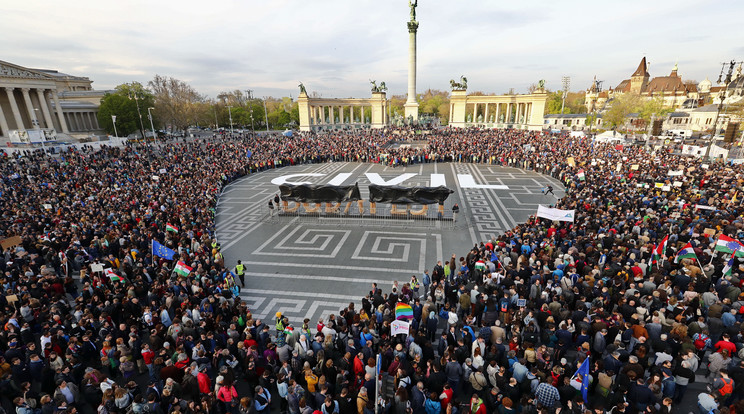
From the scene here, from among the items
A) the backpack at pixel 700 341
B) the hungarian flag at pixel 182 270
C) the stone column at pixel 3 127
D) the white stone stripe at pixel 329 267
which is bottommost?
the white stone stripe at pixel 329 267

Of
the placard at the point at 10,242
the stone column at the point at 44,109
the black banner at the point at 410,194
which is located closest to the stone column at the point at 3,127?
the stone column at the point at 44,109

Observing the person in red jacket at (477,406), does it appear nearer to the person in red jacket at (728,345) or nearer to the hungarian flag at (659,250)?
the person in red jacket at (728,345)

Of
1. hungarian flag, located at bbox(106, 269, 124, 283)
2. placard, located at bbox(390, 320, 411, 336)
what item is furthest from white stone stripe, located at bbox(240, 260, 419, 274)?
placard, located at bbox(390, 320, 411, 336)

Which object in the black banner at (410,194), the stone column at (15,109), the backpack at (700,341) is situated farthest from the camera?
the stone column at (15,109)

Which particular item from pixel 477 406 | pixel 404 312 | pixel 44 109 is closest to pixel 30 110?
pixel 44 109

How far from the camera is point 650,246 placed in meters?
12.2

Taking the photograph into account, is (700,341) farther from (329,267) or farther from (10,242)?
(10,242)

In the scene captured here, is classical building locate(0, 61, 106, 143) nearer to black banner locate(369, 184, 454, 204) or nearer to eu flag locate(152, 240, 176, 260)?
eu flag locate(152, 240, 176, 260)

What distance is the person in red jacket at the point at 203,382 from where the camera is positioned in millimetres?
6809

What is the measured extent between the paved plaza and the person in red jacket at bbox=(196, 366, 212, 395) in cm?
419

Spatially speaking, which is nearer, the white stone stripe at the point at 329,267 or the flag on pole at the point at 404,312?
the flag on pole at the point at 404,312

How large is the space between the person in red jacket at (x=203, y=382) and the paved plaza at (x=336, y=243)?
419cm

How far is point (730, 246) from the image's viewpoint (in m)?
10.9

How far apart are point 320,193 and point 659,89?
4715 inches
